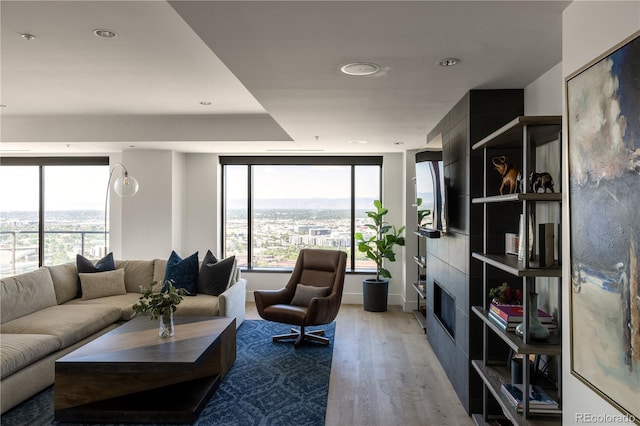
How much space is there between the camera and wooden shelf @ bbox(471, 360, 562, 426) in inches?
83.6

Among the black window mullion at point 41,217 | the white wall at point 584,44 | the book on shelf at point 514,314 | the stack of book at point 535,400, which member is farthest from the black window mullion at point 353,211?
the black window mullion at point 41,217

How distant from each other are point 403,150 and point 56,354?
15.6 ft

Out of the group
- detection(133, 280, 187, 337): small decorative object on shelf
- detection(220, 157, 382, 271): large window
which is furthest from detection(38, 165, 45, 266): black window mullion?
detection(133, 280, 187, 337): small decorative object on shelf

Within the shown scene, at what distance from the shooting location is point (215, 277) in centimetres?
485

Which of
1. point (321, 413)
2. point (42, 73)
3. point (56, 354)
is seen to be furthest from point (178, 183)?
point (321, 413)

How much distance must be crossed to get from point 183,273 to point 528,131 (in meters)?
3.96

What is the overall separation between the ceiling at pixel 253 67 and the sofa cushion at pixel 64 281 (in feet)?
5.64

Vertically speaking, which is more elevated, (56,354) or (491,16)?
(491,16)

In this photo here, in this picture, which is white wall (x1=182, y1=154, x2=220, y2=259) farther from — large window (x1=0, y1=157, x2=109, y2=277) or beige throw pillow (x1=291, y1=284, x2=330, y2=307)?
beige throw pillow (x1=291, y1=284, x2=330, y2=307)

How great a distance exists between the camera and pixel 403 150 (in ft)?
20.0

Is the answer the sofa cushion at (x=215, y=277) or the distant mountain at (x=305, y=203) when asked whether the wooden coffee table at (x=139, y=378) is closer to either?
the sofa cushion at (x=215, y=277)

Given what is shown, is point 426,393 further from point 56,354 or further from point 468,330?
point 56,354

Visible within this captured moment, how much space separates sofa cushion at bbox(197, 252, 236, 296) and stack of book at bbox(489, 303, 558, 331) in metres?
3.18

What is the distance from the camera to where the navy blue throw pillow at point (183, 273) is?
4820 millimetres
